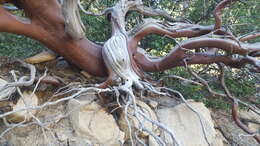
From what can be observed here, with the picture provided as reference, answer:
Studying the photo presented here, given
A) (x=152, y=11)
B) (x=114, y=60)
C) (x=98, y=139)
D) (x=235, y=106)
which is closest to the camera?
(x=98, y=139)

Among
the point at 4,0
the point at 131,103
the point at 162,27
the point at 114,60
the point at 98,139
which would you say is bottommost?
the point at 98,139

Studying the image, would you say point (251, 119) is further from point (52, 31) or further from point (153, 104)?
point (52, 31)

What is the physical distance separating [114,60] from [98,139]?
2.20 ft

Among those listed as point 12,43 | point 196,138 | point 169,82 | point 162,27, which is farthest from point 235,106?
point 12,43

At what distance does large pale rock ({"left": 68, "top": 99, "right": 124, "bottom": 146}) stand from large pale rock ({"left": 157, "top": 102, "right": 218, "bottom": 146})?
46 centimetres

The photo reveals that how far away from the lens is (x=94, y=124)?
6.76ft

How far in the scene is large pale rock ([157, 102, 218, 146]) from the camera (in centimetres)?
224

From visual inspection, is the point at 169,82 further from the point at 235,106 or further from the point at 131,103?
the point at 131,103

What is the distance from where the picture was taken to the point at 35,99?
2.07 m

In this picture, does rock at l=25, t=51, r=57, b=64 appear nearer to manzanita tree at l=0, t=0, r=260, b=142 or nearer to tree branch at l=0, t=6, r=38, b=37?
manzanita tree at l=0, t=0, r=260, b=142

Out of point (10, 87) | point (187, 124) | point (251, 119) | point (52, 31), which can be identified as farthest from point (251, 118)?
point (10, 87)

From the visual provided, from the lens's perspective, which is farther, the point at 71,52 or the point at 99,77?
the point at 99,77

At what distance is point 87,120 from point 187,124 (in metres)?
0.94

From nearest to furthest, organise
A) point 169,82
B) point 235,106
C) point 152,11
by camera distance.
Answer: point 235,106
point 169,82
point 152,11
